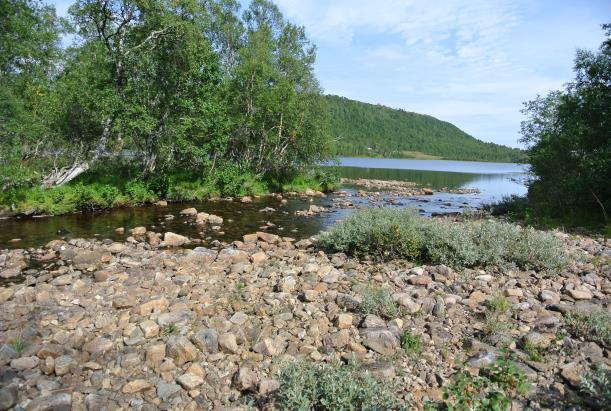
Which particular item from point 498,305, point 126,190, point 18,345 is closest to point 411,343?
point 498,305

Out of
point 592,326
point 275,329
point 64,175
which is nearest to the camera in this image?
point 592,326

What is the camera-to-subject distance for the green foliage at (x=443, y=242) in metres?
9.92

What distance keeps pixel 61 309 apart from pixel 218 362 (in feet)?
12.8

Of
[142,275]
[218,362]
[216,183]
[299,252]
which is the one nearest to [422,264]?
[299,252]

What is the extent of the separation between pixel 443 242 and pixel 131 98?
19962 mm

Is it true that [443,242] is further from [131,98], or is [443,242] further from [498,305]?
[131,98]

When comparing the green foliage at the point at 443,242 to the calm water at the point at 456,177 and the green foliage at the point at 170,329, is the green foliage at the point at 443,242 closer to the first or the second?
the green foliage at the point at 170,329

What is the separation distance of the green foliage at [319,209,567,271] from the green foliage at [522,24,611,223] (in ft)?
24.1

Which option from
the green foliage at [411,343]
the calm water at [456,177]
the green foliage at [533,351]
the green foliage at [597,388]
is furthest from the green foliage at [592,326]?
the calm water at [456,177]

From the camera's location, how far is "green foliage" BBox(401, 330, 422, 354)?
6057 mm

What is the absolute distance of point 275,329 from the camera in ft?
22.7

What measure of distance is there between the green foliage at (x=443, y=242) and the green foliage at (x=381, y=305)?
337 cm

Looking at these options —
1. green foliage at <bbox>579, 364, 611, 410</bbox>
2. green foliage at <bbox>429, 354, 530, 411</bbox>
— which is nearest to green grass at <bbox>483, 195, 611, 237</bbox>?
green foliage at <bbox>579, 364, 611, 410</bbox>

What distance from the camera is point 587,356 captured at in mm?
5734
